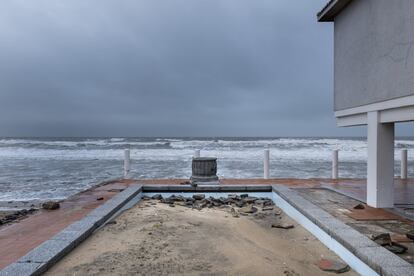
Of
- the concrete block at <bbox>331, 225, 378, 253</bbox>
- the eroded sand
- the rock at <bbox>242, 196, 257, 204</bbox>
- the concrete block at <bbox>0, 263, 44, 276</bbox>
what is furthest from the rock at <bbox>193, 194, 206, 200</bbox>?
the concrete block at <bbox>0, 263, 44, 276</bbox>

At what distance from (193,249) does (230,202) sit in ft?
13.5

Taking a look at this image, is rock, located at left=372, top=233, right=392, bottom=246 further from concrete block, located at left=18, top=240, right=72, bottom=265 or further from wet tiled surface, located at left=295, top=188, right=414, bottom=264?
concrete block, located at left=18, top=240, right=72, bottom=265

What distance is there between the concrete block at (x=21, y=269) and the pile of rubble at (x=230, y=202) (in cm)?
461

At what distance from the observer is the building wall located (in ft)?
19.9

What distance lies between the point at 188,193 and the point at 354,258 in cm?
636

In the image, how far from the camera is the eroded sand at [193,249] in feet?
14.9

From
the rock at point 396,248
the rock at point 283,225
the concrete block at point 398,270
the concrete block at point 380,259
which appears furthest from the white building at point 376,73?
the concrete block at point 398,270

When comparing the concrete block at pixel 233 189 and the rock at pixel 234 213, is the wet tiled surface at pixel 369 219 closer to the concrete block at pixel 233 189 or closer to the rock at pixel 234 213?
the rock at pixel 234 213

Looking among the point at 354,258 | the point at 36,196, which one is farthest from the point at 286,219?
the point at 36,196

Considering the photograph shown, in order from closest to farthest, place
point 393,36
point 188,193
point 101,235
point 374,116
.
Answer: point 101,235 → point 393,36 → point 374,116 → point 188,193

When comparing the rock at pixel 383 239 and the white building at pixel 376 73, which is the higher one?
the white building at pixel 376 73

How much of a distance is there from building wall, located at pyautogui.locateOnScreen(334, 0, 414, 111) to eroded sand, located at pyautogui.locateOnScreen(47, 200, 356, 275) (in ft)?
9.80

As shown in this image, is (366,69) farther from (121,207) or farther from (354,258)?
(121,207)

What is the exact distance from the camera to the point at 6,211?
32.6 feet
